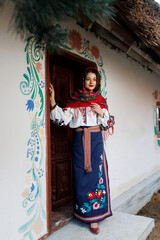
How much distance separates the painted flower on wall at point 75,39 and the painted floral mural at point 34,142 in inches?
21.9

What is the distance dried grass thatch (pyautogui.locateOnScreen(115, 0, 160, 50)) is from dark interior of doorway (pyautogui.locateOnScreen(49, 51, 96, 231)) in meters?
0.63

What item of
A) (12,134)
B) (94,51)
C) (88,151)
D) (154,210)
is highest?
(94,51)

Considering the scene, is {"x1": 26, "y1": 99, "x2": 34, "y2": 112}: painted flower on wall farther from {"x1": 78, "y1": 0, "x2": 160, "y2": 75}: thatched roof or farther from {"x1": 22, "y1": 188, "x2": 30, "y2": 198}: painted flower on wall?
{"x1": 78, "y1": 0, "x2": 160, "y2": 75}: thatched roof

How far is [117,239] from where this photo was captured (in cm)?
199

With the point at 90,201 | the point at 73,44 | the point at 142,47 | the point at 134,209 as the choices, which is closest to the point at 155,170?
the point at 134,209

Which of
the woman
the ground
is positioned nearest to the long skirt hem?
the woman

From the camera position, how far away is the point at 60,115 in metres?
2.12

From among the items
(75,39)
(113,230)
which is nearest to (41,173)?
(113,230)

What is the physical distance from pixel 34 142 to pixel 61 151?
0.94 metres

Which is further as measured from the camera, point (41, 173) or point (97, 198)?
point (97, 198)

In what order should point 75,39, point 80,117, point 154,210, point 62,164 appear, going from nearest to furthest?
point 80,117 → point 75,39 → point 62,164 → point 154,210

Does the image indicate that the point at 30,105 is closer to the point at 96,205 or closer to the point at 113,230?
the point at 96,205

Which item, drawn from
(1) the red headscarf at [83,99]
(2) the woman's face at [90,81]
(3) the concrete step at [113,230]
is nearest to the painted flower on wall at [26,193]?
(3) the concrete step at [113,230]

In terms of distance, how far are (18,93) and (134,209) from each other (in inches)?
104
